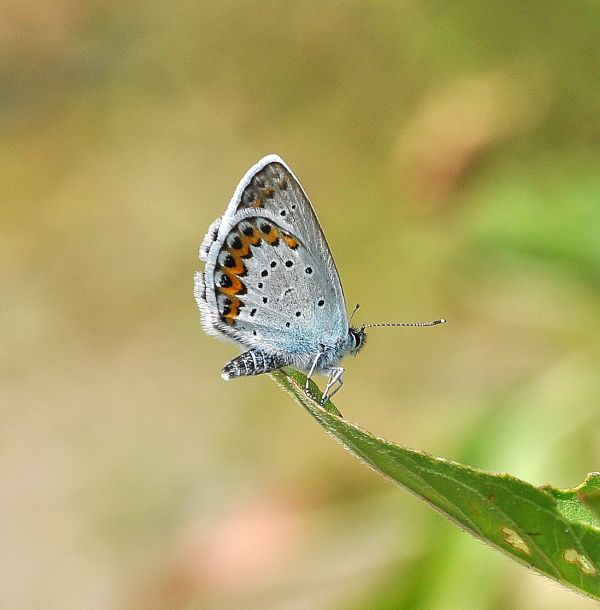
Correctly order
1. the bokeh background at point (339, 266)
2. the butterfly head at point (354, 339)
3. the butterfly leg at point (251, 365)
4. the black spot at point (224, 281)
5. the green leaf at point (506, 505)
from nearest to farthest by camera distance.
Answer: the green leaf at point (506, 505) → the butterfly leg at point (251, 365) → the black spot at point (224, 281) → the butterfly head at point (354, 339) → the bokeh background at point (339, 266)

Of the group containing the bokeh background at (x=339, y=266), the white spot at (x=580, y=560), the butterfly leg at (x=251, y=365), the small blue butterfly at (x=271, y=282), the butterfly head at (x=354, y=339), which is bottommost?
the white spot at (x=580, y=560)

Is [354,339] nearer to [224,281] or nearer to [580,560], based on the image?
[224,281]

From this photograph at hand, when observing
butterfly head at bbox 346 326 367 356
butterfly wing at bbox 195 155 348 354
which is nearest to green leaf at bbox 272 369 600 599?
butterfly wing at bbox 195 155 348 354

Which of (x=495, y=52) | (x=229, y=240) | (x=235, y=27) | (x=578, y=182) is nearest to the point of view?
(x=229, y=240)

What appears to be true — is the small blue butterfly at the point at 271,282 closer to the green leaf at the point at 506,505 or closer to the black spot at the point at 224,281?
the black spot at the point at 224,281

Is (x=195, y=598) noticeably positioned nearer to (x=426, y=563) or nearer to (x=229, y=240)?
(x=426, y=563)

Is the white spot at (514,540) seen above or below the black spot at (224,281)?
below

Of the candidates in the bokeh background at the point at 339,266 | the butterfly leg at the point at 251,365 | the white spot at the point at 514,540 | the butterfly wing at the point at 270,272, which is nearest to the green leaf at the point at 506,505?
the white spot at the point at 514,540

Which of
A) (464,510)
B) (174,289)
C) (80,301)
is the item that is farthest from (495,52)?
(464,510)
